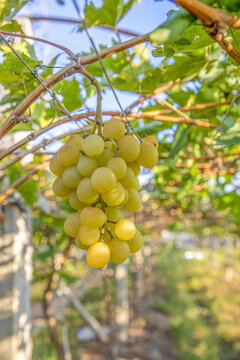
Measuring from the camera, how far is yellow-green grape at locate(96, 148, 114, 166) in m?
0.40

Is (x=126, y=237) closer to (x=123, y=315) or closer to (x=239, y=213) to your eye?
(x=239, y=213)

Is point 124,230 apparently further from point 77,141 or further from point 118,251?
point 77,141

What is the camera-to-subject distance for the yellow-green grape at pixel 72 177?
410mm

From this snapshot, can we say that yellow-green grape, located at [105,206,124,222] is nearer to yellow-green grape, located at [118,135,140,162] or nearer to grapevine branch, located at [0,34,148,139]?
yellow-green grape, located at [118,135,140,162]

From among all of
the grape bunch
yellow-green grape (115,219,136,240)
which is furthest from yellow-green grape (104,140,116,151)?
yellow-green grape (115,219,136,240)

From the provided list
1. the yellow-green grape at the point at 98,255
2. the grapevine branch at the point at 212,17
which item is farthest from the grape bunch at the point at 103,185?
the grapevine branch at the point at 212,17

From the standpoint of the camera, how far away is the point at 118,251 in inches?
15.3

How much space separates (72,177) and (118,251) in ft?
0.40

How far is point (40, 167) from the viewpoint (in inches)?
27.8

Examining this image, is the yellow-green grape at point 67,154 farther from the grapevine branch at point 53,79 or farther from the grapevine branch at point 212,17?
the grapevine branch at point 212,17

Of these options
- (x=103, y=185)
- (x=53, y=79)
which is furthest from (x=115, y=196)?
(x=53, y=79)

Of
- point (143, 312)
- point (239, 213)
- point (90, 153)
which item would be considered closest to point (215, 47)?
point (90, 153)

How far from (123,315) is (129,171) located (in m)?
4.33

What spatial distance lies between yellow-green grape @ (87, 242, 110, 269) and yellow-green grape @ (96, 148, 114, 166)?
0.36 feet
